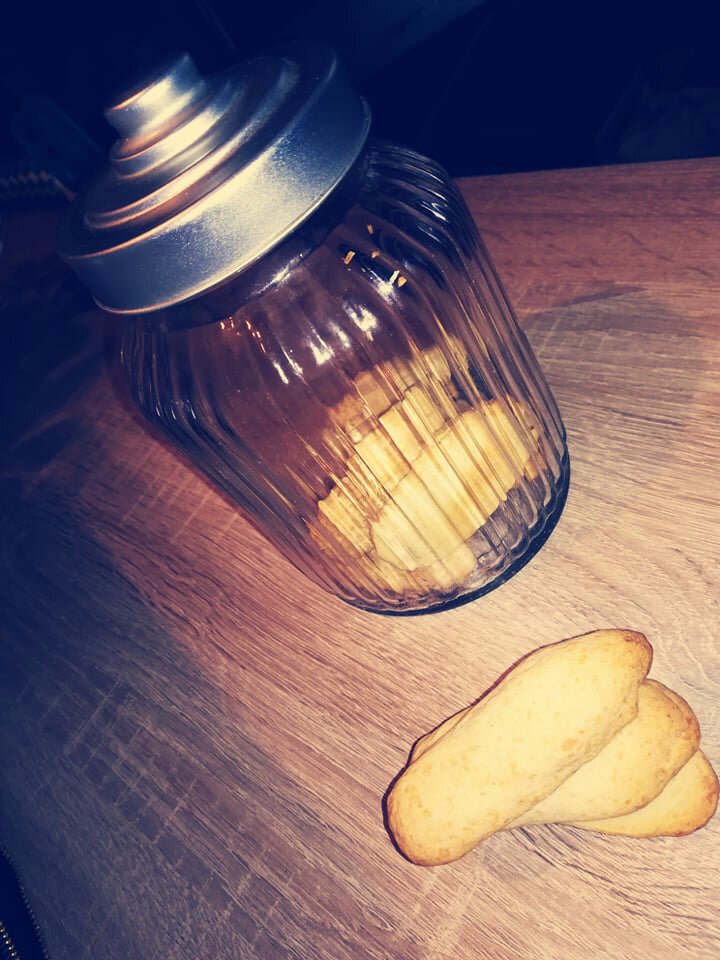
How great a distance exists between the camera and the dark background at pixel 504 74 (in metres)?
0.94

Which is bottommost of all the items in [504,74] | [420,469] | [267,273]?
[504,74]

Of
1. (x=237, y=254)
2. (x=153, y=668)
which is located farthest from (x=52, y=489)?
(x=237, y=254)

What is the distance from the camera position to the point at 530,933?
317 mm

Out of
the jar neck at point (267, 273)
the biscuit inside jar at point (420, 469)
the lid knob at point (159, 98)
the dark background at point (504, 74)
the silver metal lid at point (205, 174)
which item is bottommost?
the dark background at point (504, 74)

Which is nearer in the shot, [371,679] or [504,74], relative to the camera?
[371,679]

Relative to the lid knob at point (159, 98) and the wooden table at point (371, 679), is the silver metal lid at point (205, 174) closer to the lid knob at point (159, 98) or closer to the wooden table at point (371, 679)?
the lid knob at point (159, 98)

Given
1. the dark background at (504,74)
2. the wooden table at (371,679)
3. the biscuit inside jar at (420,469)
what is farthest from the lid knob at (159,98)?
the dark background at (504,74)

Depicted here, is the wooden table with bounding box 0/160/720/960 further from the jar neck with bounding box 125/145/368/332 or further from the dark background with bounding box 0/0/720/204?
the dark background with bounding box 0/0/720/204

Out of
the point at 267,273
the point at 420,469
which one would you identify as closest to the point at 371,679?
the point at 420,469

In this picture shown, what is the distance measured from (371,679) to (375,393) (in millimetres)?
180

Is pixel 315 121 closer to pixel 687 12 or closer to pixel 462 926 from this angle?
pixel 462 926

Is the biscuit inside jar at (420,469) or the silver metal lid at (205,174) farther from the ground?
the silver metal lid at (205,174)

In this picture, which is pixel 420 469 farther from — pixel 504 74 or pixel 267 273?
pixel 504 74

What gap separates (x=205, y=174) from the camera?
0.85ft
